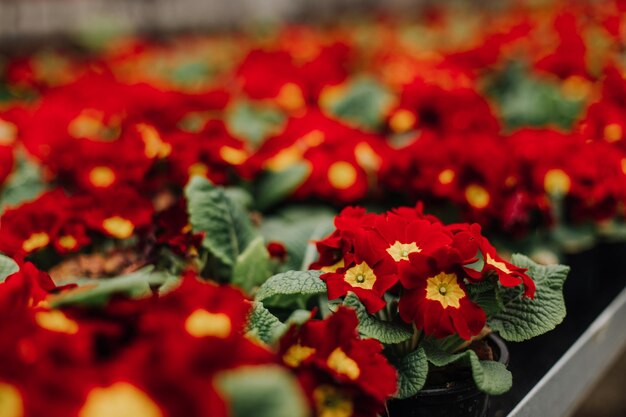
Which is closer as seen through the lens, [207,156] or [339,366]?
[339,366]

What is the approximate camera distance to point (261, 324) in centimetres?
88

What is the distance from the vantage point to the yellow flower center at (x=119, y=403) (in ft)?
1.69

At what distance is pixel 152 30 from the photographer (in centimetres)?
522

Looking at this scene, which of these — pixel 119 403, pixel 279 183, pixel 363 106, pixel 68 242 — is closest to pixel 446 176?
pixel 279 183

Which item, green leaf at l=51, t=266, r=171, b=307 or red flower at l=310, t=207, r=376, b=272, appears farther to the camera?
red flower at l=310, t=207, r=376, b=272

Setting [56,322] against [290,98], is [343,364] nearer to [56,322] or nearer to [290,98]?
[56,322]

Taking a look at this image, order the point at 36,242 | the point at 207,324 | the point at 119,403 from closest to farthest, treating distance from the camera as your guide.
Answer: the point at 119,403
the point at 207,324
the point at 36,242

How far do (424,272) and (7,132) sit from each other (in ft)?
4.22

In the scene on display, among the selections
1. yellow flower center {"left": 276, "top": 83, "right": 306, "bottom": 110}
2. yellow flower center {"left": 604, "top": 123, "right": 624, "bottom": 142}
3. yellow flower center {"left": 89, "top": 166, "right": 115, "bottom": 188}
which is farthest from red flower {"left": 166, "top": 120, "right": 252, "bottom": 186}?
yellow flower center {"left": 604, "top": 123, "right": 624, "bottom": 142}

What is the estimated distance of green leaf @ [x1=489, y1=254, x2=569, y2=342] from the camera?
96cm

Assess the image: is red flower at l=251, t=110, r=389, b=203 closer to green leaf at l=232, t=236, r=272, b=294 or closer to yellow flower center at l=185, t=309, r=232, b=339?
green leaf at l=232, t=236, r=272, b=294

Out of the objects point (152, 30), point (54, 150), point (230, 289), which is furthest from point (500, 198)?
point (152, 30)

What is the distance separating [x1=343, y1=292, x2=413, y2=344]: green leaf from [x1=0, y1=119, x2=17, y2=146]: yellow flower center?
1.10 m

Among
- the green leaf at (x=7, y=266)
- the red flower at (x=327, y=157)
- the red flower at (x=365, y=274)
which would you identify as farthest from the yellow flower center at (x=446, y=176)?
the green leaf at (x=7, y=266)
